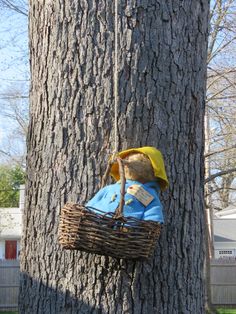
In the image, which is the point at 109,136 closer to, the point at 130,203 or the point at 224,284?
the point at 130,203

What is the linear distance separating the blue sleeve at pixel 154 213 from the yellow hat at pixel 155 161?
12 centimetres

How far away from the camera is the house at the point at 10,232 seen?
115 feet

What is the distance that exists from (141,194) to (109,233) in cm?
28

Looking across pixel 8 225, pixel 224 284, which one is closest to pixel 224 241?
pixel 8 225

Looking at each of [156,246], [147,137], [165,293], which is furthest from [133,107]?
[165,293]

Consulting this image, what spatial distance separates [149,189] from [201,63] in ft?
2.26

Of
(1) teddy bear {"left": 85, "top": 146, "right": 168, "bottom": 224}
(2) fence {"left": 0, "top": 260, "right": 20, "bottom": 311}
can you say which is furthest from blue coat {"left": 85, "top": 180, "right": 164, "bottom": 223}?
(2) fence {"left": 0, "top": 260, "right": 20, "bottom": 311}

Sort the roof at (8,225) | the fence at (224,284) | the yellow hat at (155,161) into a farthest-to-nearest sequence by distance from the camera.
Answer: the roof at (8,225) < the fence at (224,284) < the yellow hat at (155,161)

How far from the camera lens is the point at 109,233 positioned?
2.76 meters

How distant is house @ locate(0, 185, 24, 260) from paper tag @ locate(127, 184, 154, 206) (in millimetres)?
32050

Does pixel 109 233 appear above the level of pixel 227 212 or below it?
above

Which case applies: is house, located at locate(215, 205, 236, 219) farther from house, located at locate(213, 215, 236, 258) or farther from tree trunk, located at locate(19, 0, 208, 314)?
tree trunk, located at locate(19, 0, 208, 314)

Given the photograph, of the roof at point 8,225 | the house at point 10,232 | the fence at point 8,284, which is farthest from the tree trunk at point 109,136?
the roof at point 8,225

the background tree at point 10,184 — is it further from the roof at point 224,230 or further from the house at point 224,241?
the house at point 224,241
